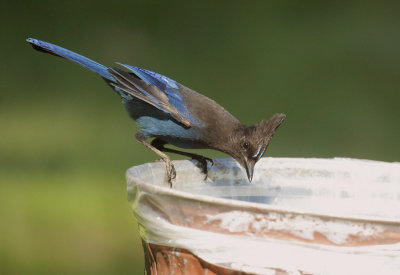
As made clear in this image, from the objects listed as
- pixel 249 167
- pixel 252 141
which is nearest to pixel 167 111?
pixel 252 141

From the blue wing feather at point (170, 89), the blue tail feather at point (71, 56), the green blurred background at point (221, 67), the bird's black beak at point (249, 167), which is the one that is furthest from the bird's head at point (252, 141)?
the green blurred background at point (221, 67)

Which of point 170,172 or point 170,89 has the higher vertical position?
point 170,89

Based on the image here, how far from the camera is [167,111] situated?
2.16 m

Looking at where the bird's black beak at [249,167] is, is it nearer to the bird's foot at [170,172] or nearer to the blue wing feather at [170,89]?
the bird's foot at [170,172]

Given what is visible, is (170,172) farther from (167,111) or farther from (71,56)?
(71,56)

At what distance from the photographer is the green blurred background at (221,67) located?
147 inches

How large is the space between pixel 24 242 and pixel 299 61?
1891 millimetres

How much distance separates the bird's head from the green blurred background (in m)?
1.57

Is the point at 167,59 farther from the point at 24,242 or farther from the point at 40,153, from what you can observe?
the point at 24,242

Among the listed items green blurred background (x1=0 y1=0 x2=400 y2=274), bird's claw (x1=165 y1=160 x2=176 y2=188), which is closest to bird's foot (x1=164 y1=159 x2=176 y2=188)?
bird's claw (x1=165 y1=160 x2=176 y2=188)

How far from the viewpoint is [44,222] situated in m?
3.35

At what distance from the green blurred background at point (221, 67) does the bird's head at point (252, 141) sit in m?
1.57

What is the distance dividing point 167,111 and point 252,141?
331mm

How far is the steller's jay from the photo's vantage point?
2.14 m
